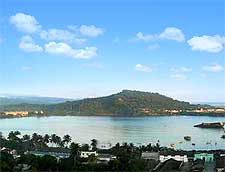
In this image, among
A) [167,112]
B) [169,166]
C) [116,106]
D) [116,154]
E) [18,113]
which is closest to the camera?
[169,166]

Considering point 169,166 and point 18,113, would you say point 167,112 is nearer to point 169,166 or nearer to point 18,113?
point 18,113

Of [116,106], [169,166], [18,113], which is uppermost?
[116,106]

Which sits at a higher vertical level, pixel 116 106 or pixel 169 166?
pixel 116 106

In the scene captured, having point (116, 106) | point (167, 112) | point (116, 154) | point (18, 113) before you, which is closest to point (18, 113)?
point (18, 113)

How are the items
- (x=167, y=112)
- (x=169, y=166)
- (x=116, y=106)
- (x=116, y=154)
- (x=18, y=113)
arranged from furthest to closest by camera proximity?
(x=167, y=112), (x=116, y=106), (x=18, y=113), (x=116, y=154), (x=169, y=166)

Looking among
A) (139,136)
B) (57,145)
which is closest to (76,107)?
(139,136)

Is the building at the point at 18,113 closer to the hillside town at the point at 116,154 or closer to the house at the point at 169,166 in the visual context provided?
the hillside town at the point at 116,154

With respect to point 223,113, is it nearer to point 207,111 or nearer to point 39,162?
point 207,111

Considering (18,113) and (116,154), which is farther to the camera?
(18,113)
